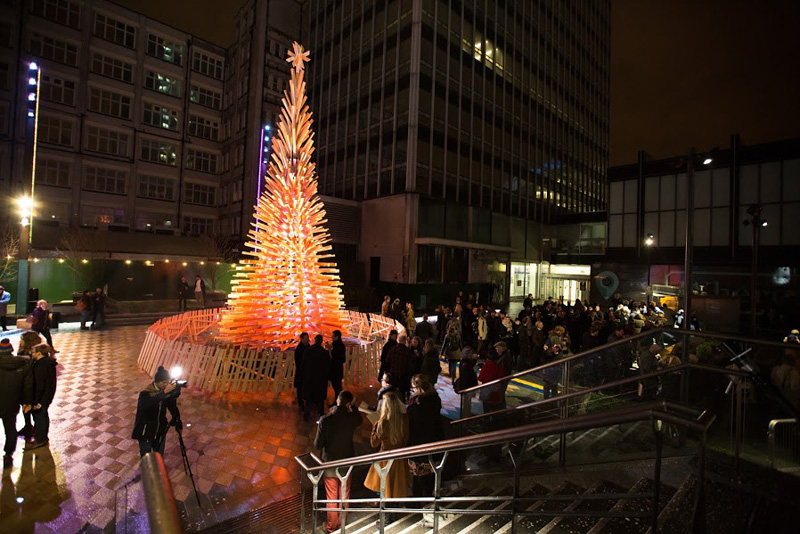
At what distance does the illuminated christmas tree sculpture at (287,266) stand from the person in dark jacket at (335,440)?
5518 mm

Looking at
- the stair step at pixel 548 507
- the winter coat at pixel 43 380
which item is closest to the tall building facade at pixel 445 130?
the winter coat at pixel 43 380

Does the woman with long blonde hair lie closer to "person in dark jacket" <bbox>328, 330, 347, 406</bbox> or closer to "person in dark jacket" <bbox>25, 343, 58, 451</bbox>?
"person in dark jacket" <bbox>328, 330, 347, 406</bbox>

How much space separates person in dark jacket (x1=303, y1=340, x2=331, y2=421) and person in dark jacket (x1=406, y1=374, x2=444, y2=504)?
2968 mm

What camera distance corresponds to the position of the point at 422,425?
4.63 meters

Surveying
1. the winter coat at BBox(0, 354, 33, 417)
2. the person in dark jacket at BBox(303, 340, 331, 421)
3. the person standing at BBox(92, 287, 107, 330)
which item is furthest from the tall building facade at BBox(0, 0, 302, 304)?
the person in dark jacket at BBox(303, 340, 331, 421)

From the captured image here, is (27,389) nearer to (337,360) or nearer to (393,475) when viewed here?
(337,360)

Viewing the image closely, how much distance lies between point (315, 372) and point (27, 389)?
4311mm

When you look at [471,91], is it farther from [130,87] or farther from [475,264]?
[130,87]

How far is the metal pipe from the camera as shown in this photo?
0.99 meters

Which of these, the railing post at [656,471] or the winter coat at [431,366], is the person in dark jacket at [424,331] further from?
the railing post at [656,471]

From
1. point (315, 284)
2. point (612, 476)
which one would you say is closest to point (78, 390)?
point (315, 284)

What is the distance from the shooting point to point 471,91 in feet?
103

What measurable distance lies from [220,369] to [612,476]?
802cm

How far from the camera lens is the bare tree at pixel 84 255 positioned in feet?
71.8
